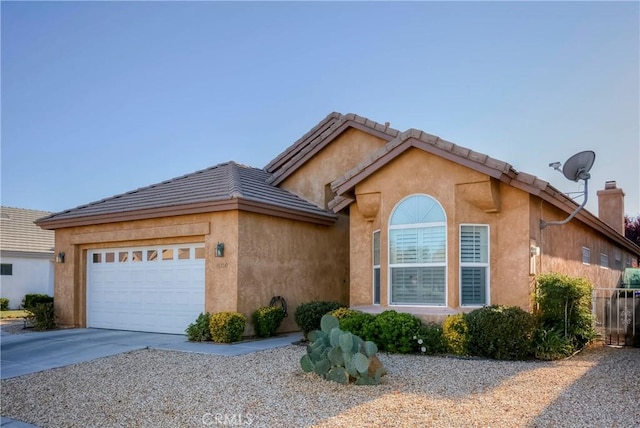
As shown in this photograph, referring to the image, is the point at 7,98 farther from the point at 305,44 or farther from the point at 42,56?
the point at 305,44

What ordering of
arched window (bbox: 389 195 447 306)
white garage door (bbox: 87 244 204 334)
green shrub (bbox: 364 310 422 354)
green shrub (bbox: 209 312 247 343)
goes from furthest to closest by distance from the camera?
1. white garage door (bbox: 87 244 204 334)
2. green shrub (bbox: 209 312 247 343)
3. arched window (bbox: 389 195 447 306)
4. green shrub (bbox: 364 310 422 354)

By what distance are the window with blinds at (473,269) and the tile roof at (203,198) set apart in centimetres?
523

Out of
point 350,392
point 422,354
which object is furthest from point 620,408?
point 422,354

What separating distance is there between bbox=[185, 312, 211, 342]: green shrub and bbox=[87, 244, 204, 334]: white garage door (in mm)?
852

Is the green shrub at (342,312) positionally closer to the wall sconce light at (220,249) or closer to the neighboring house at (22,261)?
the wall sconce light at (220,249)

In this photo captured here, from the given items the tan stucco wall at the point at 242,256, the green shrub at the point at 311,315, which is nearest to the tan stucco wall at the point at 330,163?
the tan stucco wall at the point at 242,256

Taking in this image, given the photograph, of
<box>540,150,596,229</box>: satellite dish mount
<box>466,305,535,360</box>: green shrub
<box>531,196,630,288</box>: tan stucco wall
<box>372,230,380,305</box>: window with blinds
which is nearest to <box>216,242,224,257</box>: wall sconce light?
<box>372,230,380,305</box>: window with blinds

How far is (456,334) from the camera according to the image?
10.7 m

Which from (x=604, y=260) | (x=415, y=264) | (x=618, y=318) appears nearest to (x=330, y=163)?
(x=415, y=264)

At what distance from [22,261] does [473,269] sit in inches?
1015

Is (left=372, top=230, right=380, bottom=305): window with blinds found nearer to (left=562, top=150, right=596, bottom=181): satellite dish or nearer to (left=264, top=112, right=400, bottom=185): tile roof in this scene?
(left=264, top=112, right=400, bottom=185): tile roof

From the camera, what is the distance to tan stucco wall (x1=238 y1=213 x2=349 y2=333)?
13.6 m

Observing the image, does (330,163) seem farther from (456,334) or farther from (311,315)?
(456,334)

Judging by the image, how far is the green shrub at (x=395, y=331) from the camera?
35.3 ft
